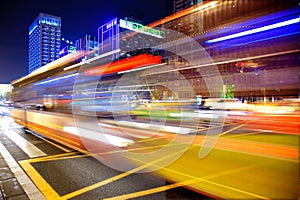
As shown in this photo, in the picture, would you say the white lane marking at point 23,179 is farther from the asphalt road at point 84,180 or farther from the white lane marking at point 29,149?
the white lane marking at point 29,149

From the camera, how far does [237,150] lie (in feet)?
21.2

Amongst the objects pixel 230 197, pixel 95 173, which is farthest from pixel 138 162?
pixel 230 197

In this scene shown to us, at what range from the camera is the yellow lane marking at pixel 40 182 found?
141 inches

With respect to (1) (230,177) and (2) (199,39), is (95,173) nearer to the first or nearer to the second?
(1) (230,177)

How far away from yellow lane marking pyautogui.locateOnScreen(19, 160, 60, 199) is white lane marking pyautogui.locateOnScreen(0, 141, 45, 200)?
2.9 inches

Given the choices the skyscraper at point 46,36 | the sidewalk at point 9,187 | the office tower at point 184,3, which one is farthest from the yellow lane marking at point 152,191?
the skyscraper at point 46,36

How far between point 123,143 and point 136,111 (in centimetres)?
1084

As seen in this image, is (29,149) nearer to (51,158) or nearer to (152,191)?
(51,158)

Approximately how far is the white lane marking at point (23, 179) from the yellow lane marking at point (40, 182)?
0.24ft

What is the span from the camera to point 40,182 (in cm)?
408

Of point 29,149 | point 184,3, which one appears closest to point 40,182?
point 29,149

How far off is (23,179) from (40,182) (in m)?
0.40

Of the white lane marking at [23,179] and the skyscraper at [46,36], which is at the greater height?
the skyscraper at [46,36]

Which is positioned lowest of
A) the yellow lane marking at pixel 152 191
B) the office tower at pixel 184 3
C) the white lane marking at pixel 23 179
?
the yellow lane marking at pixel 152 191
